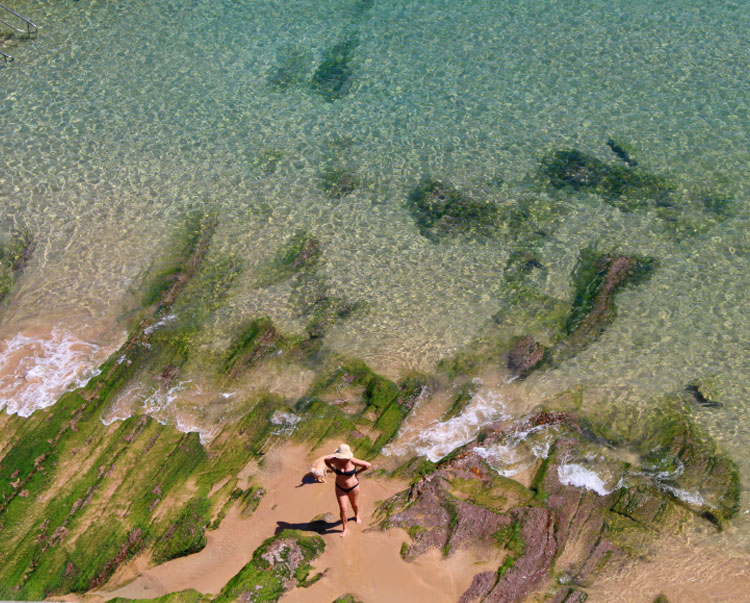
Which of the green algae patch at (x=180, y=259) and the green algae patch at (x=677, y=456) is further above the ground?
the green algae patch at (x=180, y=259)

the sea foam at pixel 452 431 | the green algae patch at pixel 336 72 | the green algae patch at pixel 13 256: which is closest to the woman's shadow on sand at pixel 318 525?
the sea foam at pixel 452 431

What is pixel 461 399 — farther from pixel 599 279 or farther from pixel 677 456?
pixel 599 279

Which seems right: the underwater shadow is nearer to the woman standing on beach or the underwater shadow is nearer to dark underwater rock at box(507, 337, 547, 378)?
the woman standing on beach

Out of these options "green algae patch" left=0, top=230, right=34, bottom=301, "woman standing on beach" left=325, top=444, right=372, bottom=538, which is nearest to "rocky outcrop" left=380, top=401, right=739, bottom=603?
"woman standing on beach" left=325, top=444, right=372, bottom=538

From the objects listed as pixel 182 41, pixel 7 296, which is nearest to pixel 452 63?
pixel 182 41

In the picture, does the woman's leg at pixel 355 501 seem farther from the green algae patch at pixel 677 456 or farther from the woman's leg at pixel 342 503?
the green algae patch at pixel 677 456
